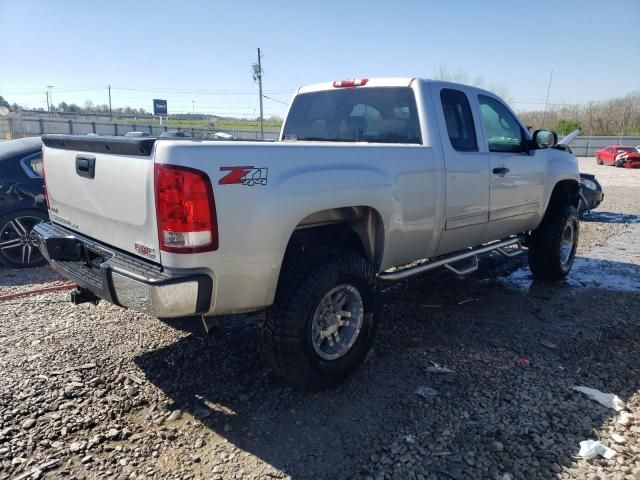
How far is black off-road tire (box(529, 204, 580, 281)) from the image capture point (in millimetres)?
5484

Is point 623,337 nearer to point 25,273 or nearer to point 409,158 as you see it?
point 409,158

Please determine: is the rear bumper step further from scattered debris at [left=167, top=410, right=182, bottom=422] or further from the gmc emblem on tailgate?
scattered debris at [left=167, top=410, right=182, bottom=422]

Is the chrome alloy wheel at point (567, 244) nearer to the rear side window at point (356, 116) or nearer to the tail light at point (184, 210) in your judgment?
the rear side window at point (356, 116)

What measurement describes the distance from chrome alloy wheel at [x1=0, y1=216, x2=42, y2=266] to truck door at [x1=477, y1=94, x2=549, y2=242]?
5.22m

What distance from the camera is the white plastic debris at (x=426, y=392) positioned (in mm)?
3068

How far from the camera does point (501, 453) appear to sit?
2523 mm

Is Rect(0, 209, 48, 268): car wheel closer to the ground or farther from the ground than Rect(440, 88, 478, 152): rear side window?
closer to the ground

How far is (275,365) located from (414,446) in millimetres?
914

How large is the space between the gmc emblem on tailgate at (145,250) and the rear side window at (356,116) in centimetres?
228

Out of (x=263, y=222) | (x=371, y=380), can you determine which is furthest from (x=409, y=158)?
(x=371, y=380)

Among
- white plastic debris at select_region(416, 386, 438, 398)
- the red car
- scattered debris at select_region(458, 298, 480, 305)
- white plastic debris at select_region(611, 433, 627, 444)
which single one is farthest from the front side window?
the red car

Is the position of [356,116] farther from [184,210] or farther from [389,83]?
[184,210]

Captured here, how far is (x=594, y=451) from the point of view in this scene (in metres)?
2.54

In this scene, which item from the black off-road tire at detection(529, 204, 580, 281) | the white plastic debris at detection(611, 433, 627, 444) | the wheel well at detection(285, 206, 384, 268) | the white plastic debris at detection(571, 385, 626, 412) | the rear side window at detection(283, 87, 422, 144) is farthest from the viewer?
the black off-road tire at detection(529, 204, 580, 281)
